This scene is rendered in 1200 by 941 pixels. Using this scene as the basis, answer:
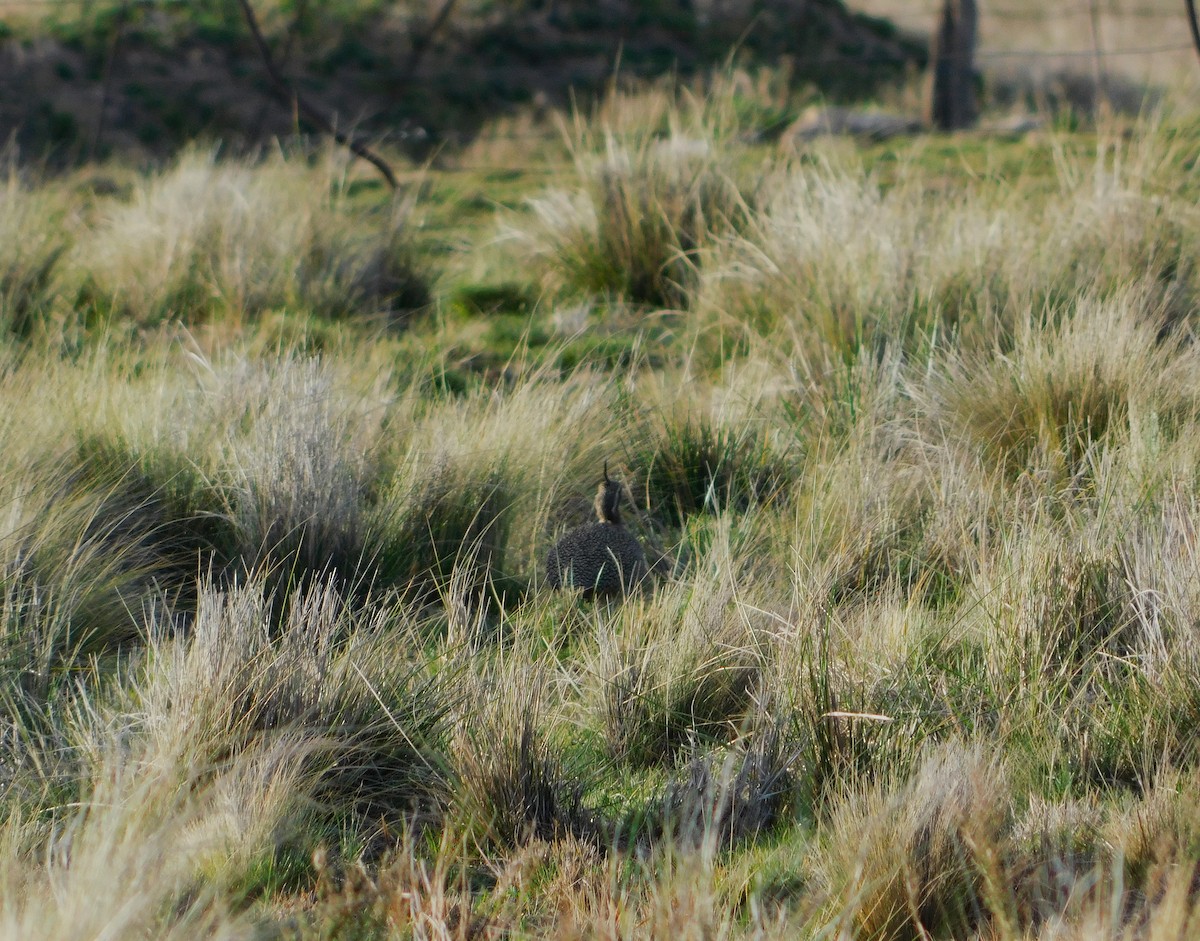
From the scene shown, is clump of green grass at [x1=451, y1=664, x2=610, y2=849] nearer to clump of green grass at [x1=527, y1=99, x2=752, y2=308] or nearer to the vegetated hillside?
clump of green grass at [x1=527, y1=99, x2=752, y2=308]

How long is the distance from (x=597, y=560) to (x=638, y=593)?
0.15 meters

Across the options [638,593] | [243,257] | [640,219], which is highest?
[640,219]

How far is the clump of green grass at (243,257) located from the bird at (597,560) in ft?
8.43

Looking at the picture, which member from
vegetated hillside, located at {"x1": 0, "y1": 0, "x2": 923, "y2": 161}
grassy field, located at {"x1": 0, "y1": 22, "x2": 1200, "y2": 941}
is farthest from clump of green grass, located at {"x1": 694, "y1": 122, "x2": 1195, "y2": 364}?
vegetated hillside, located at {"x1": 0, "y1": 0, "x2": 923, "y2": 161}

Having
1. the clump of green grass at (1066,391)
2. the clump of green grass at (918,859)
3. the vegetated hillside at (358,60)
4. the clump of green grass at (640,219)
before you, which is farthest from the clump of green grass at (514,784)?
the vegetated hillside at (358,60)

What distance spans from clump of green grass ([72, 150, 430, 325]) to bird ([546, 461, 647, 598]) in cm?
257

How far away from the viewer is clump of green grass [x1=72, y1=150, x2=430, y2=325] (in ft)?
20.1

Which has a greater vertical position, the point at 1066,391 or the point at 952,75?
the point at 952,75

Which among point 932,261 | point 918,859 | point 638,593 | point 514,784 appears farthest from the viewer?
point 932,261

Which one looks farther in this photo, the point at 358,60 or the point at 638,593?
the point at 358,60

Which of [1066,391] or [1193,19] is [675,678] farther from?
[1193,19]

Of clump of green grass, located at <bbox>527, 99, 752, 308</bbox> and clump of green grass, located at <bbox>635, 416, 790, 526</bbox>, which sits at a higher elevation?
clump of green grass, located at <bbox>527, 99, 752, 308</bbox>

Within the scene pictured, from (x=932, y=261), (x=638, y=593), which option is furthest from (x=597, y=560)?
(x=932, y=261)

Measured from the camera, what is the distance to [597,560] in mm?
3643
